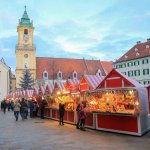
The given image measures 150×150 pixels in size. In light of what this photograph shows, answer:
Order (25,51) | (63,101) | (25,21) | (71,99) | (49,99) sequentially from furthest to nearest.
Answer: (25,21) < (25,51) < (49,99) < (63,101) < (71,99)

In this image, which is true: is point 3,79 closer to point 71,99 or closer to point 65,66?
point 65,66

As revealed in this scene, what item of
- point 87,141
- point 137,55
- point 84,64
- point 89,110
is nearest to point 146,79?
point 137,55

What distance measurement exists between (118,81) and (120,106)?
6.02 feet

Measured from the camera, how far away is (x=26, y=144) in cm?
1119

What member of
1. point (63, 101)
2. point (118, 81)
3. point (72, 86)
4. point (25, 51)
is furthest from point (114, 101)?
point (25, 51)

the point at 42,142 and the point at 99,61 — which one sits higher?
the point at 99,61

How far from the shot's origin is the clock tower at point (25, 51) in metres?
80.1

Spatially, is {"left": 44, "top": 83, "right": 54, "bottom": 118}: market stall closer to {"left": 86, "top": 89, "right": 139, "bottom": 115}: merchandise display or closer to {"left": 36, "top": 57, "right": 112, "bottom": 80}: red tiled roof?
{"left": 86, "top": 89, "right": 139, "bottom": 115}: merchandise display

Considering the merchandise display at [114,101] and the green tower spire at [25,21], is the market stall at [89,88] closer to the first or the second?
the merchandise display at [114,101]

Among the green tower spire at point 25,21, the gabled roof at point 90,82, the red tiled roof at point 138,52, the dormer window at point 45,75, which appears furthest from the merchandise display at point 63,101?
the green tower spire at point 25,21

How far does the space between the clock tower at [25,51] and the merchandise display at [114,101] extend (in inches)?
2576

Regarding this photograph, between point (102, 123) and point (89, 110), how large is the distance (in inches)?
67.4

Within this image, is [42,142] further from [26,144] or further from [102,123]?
[102,123]

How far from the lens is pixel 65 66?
87188 millimetres
